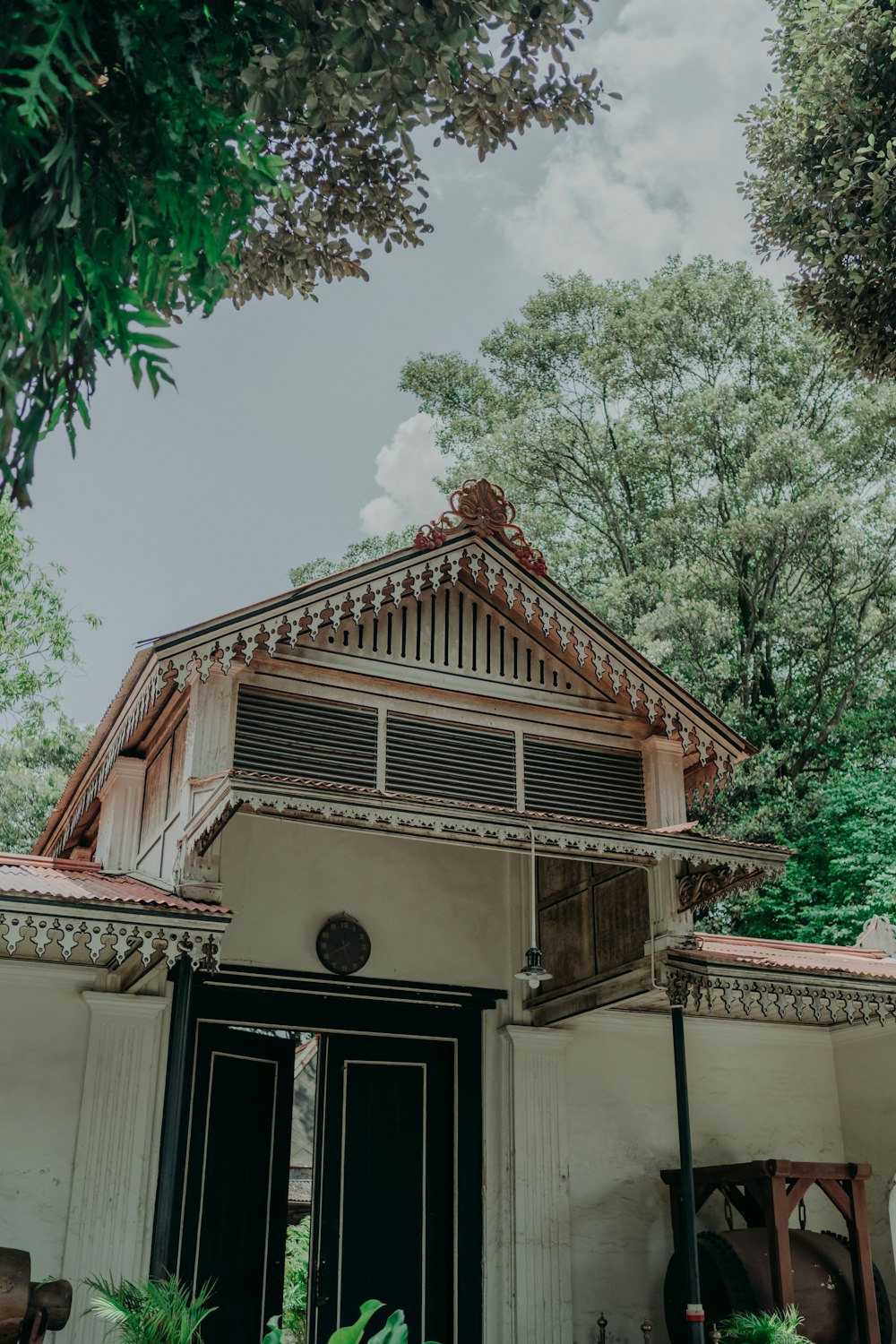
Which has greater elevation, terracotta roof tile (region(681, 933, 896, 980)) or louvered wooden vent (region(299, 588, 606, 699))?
louvered wooden vent (region(299, 588, 606, 699))

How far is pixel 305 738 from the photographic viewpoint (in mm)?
A: 8594

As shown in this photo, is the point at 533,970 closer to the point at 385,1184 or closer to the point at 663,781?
the point at 663,781

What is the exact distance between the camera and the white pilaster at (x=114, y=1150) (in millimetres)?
8203

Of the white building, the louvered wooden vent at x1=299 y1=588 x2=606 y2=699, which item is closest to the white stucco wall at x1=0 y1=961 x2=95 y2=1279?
the white building

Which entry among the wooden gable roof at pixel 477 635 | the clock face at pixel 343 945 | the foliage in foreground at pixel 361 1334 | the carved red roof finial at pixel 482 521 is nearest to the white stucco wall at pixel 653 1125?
the clock face at pixel 343 945

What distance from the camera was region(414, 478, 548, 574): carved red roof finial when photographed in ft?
30.1

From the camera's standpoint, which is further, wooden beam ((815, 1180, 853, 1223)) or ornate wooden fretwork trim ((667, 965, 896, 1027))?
wooden beam ((815, 1180, 853, 1223))

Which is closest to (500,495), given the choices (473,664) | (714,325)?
(473,664)

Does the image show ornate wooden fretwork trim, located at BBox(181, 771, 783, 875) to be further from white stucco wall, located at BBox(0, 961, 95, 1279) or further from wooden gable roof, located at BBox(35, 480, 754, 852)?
white stucco wall, located at BBox(0, 961, 95, 1279)

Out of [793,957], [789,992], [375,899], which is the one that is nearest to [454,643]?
[375,899]

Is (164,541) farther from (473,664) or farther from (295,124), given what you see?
(295,124)

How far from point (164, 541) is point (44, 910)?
71.9ft

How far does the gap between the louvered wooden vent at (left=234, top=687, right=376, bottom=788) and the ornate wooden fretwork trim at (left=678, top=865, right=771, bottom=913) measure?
7.70 feet

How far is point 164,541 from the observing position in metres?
28.3
